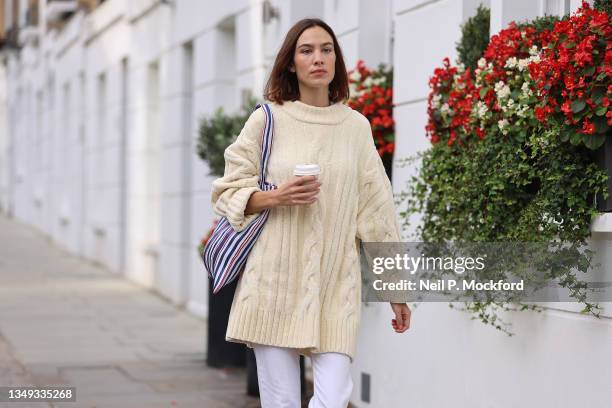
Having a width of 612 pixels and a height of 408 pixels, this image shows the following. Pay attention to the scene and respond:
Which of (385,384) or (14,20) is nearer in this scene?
(385,384)

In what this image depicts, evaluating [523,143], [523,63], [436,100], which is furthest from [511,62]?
[436,100]

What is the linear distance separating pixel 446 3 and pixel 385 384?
2195mm

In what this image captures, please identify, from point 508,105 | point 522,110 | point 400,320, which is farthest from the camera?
point 508,105

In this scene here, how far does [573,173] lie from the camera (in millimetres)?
4406

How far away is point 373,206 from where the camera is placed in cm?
412

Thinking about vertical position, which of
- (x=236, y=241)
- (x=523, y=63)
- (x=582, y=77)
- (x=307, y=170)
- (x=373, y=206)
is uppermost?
(x=523, y=63)

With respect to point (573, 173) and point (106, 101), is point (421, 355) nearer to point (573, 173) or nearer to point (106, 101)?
point (573, 173)

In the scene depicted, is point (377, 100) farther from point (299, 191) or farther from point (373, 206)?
point (299, 191)

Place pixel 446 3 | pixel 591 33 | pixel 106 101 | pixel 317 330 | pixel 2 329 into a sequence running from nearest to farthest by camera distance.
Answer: pixel 317 330 → pixel 591 33 → pixel 446 3 → pixel 2 329 → pixel 106 101

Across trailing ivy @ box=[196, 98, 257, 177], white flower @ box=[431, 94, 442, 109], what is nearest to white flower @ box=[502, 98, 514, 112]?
white flower @ box=[431, 94, 442, 109]

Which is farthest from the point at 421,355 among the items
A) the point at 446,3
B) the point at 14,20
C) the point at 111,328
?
the point at 14,20

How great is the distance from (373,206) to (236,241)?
53 cm

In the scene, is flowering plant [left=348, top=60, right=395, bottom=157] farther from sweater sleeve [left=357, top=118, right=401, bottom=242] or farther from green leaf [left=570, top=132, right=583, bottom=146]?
sweater sleeve [left=357, top=118, right=401, bottom=242]

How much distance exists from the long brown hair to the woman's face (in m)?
0.02
